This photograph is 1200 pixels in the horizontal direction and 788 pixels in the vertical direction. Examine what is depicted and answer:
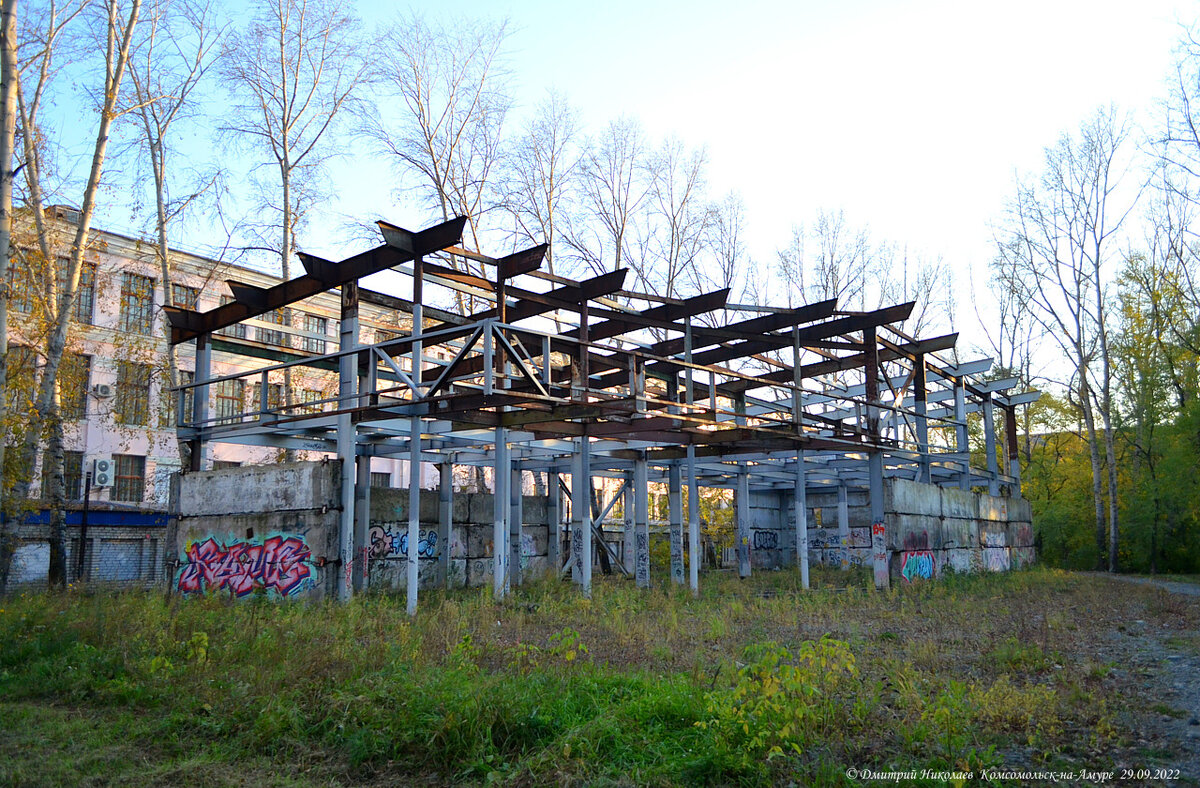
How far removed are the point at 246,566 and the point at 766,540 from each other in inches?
793

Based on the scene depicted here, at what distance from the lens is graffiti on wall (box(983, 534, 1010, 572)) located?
28.5 metres


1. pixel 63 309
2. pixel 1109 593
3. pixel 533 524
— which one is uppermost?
pixel 63 309

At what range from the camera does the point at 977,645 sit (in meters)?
11.3

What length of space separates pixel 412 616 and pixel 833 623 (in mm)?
6541

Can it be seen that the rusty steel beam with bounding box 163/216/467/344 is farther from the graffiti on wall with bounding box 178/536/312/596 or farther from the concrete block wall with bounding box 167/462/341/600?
the graffiti on wall with bounding box 178/536/312/596

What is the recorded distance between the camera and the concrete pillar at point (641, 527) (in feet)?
66.7

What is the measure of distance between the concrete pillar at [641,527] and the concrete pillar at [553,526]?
3477mm

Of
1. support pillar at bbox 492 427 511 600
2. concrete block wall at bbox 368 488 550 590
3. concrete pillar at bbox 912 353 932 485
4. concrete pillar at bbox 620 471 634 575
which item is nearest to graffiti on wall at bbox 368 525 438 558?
concrete block wall at bbox 368 488 550 590

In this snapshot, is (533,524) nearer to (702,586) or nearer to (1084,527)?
(702,586)

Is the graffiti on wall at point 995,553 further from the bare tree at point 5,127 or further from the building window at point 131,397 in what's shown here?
the building window at point 131,397

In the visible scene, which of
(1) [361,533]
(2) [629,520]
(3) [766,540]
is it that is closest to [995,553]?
(3) [766,540]

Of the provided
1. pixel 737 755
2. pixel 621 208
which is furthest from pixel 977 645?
pixel 621 208

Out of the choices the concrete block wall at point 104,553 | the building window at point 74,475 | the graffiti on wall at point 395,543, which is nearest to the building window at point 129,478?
the building window at point 74,475

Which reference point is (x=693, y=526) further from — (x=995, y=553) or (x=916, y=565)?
(x=995, y=553)
